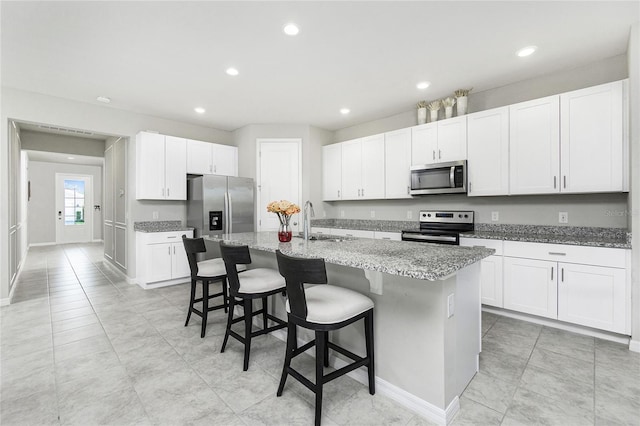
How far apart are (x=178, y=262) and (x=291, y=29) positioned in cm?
374

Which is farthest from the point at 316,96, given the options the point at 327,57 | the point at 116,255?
the point at 116,255

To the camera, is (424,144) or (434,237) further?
(424,144)

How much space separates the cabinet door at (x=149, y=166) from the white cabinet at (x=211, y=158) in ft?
1.46

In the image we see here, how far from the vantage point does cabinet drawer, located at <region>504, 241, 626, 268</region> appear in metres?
2.47

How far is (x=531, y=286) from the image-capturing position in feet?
9.51

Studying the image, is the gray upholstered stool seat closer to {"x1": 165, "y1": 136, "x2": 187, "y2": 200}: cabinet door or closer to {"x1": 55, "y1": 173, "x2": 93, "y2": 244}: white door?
{"x1": 165, "y1": 136, "x2": 187, "y2": 200}: cabinet door

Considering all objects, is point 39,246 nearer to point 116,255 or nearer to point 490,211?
point 116,255

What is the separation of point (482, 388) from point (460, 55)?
2888mm

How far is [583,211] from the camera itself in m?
3.05

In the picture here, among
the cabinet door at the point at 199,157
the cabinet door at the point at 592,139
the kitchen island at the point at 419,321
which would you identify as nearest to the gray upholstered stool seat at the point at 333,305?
the kitchen island at the point at 419,321

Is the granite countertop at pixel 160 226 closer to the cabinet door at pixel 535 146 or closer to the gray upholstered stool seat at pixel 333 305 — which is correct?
the gray upholstered stool seat at pixel 333 305

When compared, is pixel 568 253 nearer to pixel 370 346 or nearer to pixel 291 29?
pixel 370 346

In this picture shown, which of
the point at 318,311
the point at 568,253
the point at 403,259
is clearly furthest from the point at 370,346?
the point at 568,253

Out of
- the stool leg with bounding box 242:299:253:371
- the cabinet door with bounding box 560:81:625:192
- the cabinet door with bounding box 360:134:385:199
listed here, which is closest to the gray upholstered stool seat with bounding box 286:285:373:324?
the stool leg with bounding box 242:299:253:371
